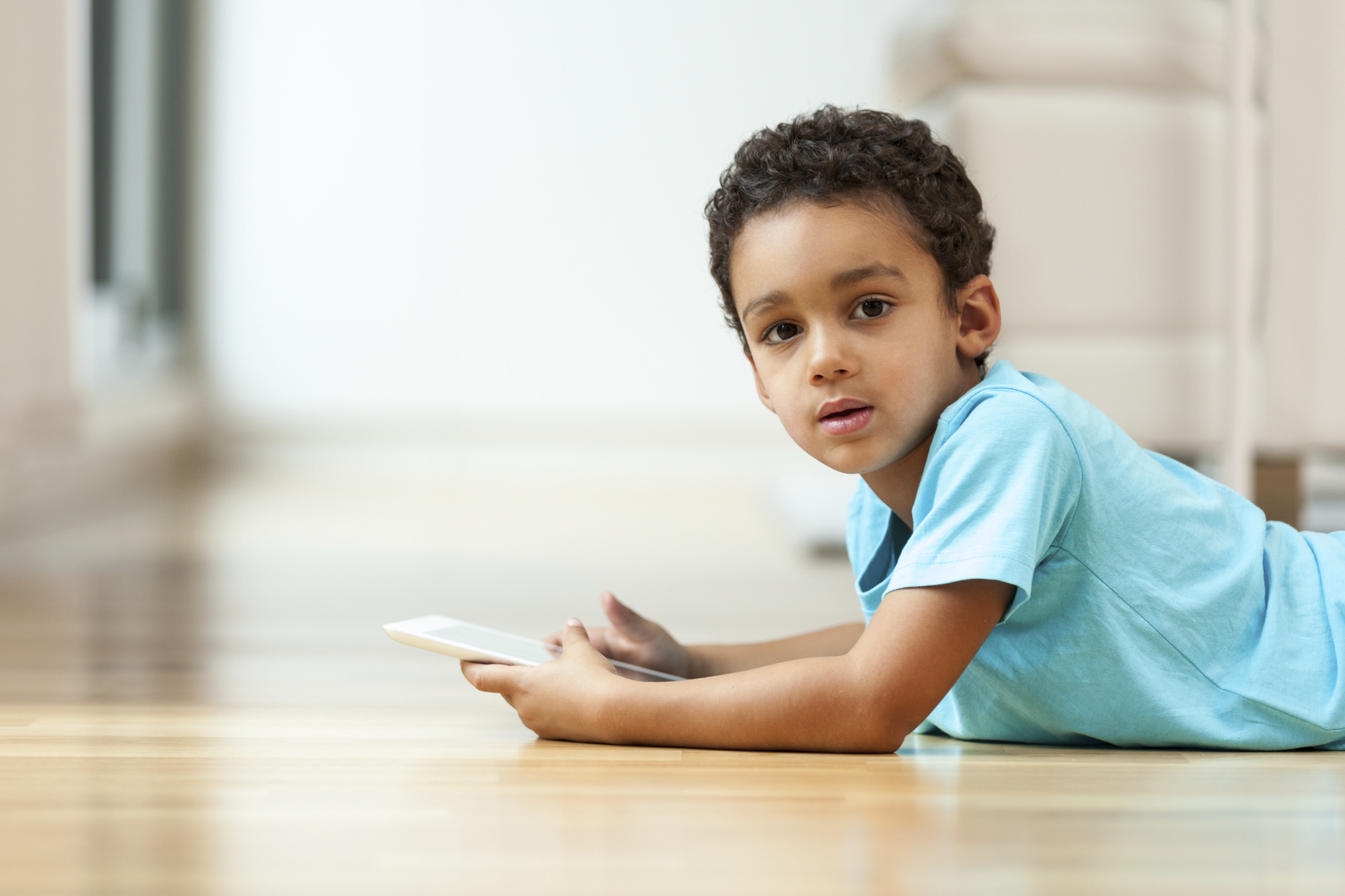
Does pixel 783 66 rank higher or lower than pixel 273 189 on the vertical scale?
higher

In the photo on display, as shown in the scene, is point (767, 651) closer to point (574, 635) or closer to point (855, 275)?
point (574, 635)

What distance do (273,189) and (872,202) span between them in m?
3.32

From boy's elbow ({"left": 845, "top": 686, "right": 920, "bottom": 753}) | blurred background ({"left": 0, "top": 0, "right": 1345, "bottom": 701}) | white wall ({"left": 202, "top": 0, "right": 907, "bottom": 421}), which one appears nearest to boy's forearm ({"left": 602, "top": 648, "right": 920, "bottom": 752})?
boy's elbow ({"left": 845, "top": 686, "right": 920, "bottom": 753})

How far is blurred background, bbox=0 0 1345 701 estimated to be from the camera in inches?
61.2

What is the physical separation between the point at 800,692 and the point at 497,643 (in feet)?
0.87

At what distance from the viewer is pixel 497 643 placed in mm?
938

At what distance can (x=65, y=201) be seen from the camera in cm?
189

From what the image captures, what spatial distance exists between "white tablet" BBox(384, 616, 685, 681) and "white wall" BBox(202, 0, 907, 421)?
9.31ft

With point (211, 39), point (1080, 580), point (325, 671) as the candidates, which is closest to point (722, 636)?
point (325, 671)

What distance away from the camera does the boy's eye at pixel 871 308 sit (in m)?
0.80

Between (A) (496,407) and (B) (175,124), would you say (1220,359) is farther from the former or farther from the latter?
(B) (175,124)

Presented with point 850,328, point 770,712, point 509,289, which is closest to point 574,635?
point 770,712

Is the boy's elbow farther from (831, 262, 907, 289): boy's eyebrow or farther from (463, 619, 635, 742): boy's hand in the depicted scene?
(831, 262, 907, 289): boy's eyebrow

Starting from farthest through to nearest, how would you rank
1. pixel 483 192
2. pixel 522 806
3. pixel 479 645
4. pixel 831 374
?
pixel 483 192 < pixel 479 645 < pixel 831 374 < pixel 522 806
